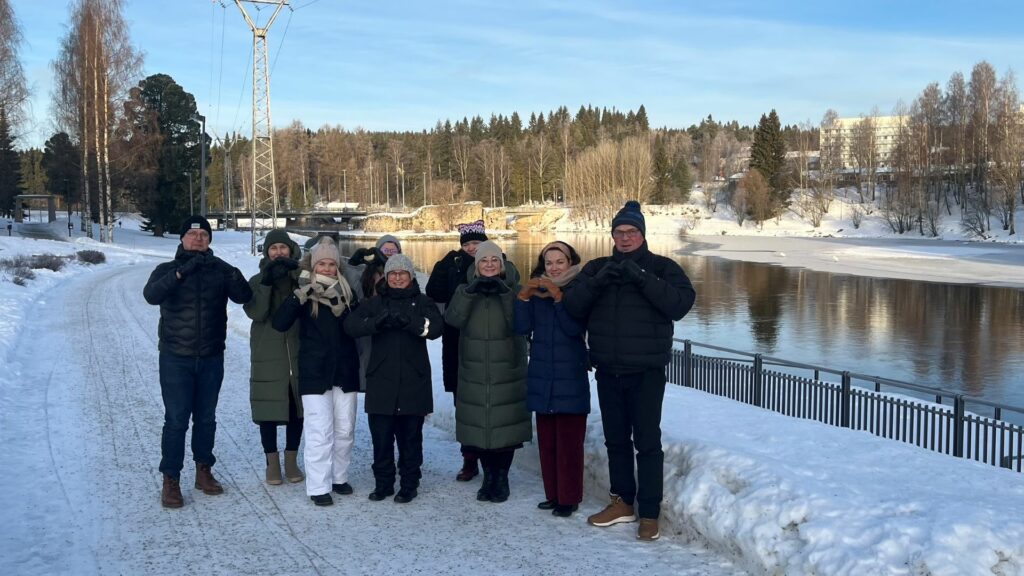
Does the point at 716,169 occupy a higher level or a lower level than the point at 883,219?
higher

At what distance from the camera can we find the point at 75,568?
4727 mm

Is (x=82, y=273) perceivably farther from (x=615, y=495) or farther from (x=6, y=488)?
(x=615, y=495)

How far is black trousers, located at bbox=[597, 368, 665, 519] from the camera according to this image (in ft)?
17.2

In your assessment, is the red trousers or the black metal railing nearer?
the red trousers

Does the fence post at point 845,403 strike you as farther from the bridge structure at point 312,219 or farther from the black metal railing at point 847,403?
the bridge structure at point 312,219

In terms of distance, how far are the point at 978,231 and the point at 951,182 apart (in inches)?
570

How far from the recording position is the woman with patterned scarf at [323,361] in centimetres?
592

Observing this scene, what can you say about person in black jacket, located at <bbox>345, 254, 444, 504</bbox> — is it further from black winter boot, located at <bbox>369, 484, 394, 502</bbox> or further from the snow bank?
the snow bank

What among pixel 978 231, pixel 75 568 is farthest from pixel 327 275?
pixel 978 231

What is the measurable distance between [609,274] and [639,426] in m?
1.01

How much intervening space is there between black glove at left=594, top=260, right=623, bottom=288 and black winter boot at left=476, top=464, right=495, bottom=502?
1.80 metres

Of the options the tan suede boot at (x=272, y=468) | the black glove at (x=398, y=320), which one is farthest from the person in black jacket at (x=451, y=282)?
the tan suede boot at (x=272, y=468)

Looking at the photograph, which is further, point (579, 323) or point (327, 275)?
point (327, 275)

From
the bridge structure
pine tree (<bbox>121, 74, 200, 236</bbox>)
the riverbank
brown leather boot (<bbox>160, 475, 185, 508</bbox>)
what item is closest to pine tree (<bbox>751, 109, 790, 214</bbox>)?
the riverbank
